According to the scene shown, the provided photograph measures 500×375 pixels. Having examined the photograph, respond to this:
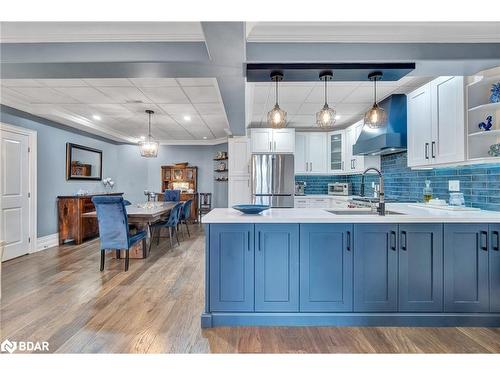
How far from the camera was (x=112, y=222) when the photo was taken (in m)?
3.50

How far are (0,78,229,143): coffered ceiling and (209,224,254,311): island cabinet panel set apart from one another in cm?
185

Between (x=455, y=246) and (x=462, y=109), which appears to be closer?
(x=455, y=246)

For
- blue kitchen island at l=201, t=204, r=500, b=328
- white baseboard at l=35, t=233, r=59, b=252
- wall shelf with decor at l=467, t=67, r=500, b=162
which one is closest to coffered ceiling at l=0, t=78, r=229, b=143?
blue kitchen island at l=201, t=204, r=500, b=328

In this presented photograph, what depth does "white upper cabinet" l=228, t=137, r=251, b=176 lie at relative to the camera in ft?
18.6

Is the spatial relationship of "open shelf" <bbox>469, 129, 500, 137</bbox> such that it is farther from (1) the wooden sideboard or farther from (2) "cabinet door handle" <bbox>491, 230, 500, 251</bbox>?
(1) the wooden sideboard

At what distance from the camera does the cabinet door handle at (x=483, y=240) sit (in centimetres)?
217

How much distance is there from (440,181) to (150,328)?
136 inches

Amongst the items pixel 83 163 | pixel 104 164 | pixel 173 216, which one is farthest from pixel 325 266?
pixel 104 164

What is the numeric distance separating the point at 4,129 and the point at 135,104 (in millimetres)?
2013

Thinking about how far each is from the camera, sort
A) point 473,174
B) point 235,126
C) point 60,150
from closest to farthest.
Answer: point 473,174 < point 235,126 < point 60,150

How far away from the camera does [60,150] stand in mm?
5223
